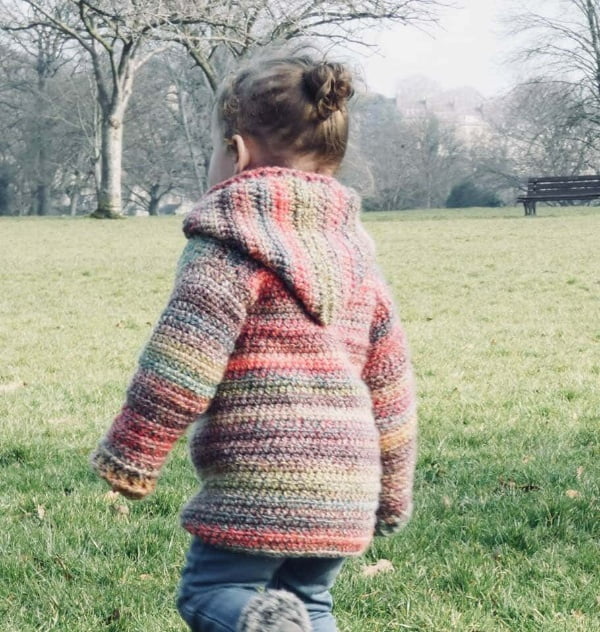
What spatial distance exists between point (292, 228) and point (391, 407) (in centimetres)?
54

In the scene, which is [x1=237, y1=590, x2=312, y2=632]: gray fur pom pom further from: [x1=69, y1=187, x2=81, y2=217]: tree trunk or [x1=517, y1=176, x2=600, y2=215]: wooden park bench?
[x1=69, y1=187, x2=81, y2=217]: tree trunk

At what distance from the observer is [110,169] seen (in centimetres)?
2669

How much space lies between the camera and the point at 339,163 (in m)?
2.19

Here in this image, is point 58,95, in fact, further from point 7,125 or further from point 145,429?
point 145,429

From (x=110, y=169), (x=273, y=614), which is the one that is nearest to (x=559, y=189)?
(x=110, y=169)

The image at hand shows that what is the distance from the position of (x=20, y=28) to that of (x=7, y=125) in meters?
20.3

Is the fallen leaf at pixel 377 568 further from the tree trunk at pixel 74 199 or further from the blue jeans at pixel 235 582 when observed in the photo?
the tree trunk at pixel 74 199

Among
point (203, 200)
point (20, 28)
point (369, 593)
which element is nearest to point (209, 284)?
point (203, 200)

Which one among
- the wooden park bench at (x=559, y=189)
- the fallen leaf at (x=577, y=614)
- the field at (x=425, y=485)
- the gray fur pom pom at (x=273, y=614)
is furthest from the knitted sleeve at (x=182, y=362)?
the wooden park bench at (x=559, y=189)

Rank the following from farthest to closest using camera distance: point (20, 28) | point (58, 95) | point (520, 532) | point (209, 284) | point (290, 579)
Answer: point (58, 95) → point (20, 28) → point (520, 532) → point (290, 579) → point (209, 284)

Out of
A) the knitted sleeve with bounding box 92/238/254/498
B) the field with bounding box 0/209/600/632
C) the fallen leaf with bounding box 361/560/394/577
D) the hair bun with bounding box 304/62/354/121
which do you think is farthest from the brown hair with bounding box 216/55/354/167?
the fallen leaf with bounding box 361/560/394/577

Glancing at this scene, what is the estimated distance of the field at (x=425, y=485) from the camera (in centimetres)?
302

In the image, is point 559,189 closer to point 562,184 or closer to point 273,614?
point 562,184

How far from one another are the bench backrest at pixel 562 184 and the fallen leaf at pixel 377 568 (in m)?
26.0
